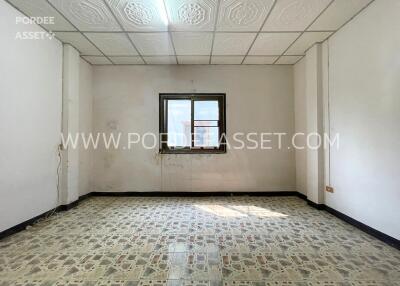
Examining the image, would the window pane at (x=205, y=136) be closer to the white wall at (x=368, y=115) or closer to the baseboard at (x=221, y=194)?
the baseboard at (x=221, y=194)

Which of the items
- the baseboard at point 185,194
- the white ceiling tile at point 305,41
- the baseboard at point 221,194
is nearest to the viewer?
the baseboard at point 221,194

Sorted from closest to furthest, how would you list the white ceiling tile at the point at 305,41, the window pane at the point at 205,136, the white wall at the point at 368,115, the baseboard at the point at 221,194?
the white wall at the point at 368,115 → the baseboard at the point at 221,194 → the white ceiling tile at the point at 305,41 → the window pane at the point at 205,136

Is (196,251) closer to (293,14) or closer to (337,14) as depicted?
(293,14)

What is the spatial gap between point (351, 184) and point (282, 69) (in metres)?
2.89

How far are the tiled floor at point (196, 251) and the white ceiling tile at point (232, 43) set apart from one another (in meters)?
2.96

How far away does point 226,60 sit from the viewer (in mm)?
4590

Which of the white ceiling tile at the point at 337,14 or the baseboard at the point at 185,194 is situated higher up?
the white ceiling tile at the point at 337,14

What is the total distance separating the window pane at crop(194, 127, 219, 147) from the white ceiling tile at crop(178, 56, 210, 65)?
1.45 meters

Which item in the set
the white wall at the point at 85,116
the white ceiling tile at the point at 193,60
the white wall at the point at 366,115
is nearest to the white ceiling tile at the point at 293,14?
the white wall at the point at 366,115

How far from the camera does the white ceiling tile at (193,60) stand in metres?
4.45

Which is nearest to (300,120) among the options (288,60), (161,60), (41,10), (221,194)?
(288,60)

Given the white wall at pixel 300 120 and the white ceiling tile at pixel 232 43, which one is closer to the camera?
the white ceiling tile at pixel 232 43

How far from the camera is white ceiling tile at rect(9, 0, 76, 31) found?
2723 millimetres

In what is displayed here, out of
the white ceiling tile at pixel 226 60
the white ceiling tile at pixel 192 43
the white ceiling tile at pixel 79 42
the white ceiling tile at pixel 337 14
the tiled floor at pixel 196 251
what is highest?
the white ceiling tile at pixel 79 42
